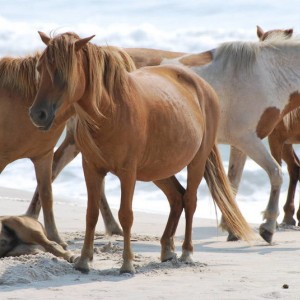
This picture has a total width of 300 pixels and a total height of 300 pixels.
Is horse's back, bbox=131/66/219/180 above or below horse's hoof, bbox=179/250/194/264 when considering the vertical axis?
above

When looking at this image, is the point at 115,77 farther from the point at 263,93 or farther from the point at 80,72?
the point at 263,93

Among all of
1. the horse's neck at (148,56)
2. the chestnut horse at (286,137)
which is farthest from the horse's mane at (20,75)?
the chestnut horse at (286,137)

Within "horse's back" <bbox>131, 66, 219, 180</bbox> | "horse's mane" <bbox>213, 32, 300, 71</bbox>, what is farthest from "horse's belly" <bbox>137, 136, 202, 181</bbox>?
"horse's mane" <bbox>213, 32, 300, 71</bbox>

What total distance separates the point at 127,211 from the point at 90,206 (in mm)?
288

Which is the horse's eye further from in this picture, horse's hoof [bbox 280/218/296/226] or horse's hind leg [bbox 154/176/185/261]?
horse's hoof [bbox 280/218/296/226]

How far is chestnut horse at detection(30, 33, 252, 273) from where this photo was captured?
608 cm

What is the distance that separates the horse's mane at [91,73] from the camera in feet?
19.9

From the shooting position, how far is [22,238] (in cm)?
694

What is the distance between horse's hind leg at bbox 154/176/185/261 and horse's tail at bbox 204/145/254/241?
0.92 ft

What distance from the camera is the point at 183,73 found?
7.46 meters

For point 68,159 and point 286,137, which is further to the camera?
point 286,137

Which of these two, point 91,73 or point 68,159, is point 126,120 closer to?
point 91,73

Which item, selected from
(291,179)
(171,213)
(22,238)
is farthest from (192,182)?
(291,179)

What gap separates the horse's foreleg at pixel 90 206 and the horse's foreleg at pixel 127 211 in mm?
213
